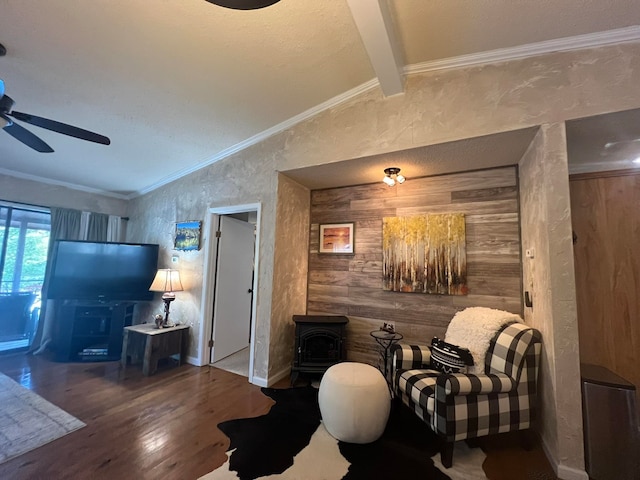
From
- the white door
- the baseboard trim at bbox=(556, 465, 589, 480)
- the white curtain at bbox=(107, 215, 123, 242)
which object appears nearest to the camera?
the baseboard trim at bbox=(556, 465, 589, 480)

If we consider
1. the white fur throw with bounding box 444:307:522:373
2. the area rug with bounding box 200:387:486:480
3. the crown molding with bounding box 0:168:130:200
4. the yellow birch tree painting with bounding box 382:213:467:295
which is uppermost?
the crown molding with bounding box 0:168:130:200

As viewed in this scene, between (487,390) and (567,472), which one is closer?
(567,472)

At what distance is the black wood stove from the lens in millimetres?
2920

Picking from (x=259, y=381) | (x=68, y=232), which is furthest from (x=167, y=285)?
(x=68, y=232)

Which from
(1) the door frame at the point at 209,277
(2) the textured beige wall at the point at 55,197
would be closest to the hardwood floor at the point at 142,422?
(1) the door frame at the point at 209,277

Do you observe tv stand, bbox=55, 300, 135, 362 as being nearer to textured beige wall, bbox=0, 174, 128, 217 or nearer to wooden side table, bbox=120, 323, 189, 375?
wooden side table, bbox=120, 323, 189, 375

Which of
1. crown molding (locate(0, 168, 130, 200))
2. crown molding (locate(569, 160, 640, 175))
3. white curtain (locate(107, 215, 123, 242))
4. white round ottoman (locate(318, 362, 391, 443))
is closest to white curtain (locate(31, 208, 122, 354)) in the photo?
white curtain (locate(107, 215, 123, 242))

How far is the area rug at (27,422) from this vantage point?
188 centimetres

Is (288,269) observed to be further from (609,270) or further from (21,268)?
(21,268)

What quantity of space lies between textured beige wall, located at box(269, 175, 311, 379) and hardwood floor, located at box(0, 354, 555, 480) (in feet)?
1.22

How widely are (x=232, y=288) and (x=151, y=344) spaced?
3.80 ft

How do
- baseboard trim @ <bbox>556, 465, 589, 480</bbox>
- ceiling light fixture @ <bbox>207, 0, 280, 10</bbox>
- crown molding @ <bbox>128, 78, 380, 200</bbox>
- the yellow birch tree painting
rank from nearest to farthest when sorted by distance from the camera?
ceiling light fixture @ <bbox>207, 0, 280, 10</bbox> < baseboard trim @ <bbox>556, 465, 589, 480</bbox> < crown molding @ <bbox>128, 78, 380, 200</bbox> < the yellow birch tree painting

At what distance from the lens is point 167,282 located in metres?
3.57

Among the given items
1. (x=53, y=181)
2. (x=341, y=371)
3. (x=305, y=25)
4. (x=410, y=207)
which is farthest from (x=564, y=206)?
(x=53, y=181)
